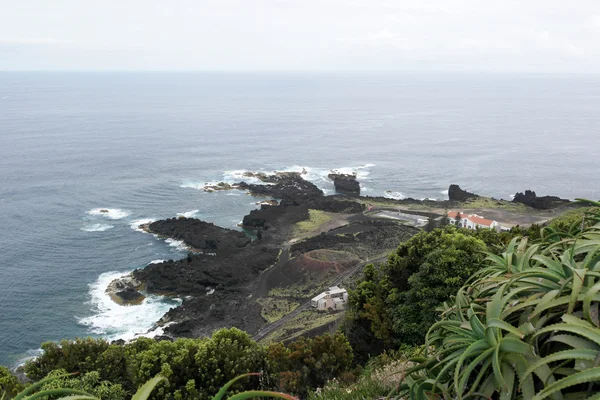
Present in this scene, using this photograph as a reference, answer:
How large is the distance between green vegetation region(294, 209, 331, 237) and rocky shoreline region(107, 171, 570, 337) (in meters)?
0.45

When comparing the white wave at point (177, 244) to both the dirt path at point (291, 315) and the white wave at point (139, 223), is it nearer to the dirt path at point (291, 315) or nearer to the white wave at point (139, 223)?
the white wave at point (139, 223)

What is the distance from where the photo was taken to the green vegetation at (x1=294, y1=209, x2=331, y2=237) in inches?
2085

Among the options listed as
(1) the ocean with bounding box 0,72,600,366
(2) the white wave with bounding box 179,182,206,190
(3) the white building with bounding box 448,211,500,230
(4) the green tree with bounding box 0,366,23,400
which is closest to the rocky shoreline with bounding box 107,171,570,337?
(2) the white wave with bounding box 179,182,206,190

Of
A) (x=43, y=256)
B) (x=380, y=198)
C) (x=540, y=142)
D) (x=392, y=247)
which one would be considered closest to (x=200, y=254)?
(x=43, y=256)

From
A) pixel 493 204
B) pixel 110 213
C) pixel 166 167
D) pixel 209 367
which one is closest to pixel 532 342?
pixel 209 367

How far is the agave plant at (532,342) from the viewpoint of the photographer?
4320mm

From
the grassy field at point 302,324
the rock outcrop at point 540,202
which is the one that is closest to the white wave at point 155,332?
the grassy field at point 302,324

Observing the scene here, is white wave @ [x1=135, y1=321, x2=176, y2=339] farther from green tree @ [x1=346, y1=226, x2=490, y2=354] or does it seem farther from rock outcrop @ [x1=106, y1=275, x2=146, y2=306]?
green tree @ [x1=346, y1=226, x2=490, y2=354]

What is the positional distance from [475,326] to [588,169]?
90093 mm

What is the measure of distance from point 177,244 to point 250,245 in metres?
7.45

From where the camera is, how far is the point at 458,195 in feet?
212

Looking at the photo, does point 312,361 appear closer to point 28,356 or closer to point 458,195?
point 28,356

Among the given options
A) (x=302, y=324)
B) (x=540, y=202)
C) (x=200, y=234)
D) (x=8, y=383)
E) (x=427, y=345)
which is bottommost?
(x=302, y=324)

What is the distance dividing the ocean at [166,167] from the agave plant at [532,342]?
31443 millimetres
